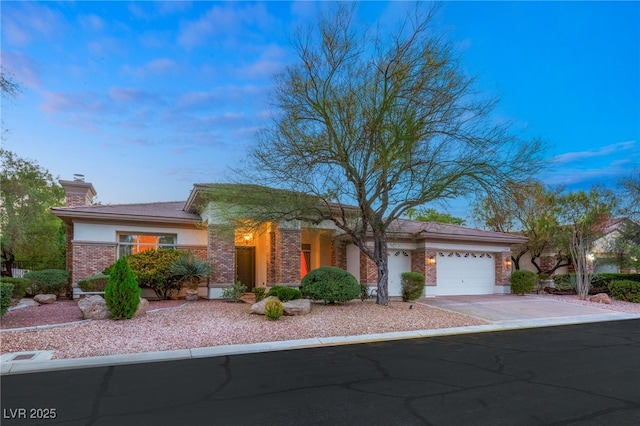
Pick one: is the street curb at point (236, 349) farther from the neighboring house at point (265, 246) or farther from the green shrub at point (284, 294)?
the neighboring house at point (265, 246)

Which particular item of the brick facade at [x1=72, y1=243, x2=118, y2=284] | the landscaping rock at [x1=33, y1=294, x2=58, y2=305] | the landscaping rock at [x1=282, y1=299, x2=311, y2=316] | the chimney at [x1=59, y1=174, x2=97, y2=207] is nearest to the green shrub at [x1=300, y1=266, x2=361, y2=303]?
the landscaping rock at [x1=282, y1=299, x2=311, y2=316]

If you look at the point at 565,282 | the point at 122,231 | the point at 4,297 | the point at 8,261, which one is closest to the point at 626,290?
the point at 565,282

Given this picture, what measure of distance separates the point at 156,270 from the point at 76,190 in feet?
24.6

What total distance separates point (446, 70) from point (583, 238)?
13.7m

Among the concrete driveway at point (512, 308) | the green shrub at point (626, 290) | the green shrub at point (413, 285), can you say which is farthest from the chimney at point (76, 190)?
the green shrub at point (626, 290)

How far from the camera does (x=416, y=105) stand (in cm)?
1152

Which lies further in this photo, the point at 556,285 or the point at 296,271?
the point at 556,285

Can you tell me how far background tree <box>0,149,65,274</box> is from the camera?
19.4 meters

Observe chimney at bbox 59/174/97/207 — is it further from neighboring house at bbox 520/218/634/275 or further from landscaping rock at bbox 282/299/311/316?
neighboring house at bbox 520/218/634/275

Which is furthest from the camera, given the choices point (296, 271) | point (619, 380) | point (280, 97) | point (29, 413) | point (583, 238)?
point (583, 238)

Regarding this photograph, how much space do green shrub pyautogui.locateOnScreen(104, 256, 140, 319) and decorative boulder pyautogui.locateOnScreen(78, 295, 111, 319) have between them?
28 centimetres

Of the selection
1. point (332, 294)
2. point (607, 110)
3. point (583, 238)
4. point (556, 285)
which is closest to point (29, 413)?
point (332, 294)

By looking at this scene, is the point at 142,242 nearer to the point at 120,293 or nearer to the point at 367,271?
the point at 120,293

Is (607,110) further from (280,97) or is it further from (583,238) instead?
(280,97)
